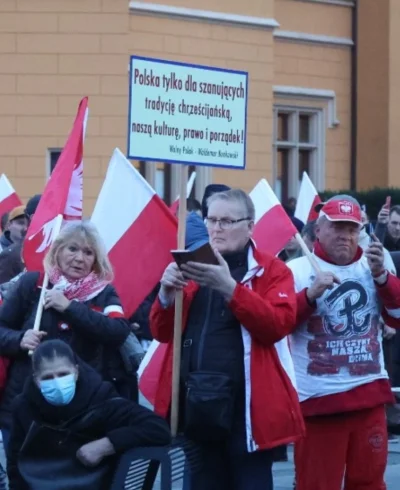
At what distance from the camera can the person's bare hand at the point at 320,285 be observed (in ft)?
21.2

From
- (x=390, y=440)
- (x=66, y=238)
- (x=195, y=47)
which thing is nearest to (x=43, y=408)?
(x=66, y=238)

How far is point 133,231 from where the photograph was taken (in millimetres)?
7688

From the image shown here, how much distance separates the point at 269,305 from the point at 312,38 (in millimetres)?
17986

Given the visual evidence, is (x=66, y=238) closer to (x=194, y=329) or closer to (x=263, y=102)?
(x=194, y=329)

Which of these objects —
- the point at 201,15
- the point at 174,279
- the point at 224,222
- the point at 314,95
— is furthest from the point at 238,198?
the point at 314,95

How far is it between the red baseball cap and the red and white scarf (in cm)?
112

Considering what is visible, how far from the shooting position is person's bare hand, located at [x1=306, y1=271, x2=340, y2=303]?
646 cm

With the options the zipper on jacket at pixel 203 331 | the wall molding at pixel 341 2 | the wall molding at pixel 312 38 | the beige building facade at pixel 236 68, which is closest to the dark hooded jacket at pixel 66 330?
the zipper on jacket at pixel 203 331

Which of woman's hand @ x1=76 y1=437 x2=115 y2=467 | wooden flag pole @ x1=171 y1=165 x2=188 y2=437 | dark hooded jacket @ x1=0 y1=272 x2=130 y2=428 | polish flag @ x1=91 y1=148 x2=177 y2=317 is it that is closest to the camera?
woman's hand @ x1=76 y1=437 x2=115 y2=467

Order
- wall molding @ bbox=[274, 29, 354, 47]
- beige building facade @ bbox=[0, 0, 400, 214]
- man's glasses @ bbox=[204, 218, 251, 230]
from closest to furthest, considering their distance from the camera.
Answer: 1. man's glasses @ bbox=[204, 218, 251, 230]
2. beige building facade @ bbox=[0, 0, 400, 214]
3. wall molding @ bbox=[274, 29, 354, 47]

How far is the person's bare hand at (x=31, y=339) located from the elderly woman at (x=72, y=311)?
27 millimetres

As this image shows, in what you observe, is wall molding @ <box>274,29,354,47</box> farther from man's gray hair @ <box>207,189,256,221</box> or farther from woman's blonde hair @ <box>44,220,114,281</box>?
man's gray hair @ <box>207,189,256,221</box>

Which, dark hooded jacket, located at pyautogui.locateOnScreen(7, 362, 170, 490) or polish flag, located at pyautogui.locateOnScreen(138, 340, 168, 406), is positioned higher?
polish flag, located at pyautogui.locateOnScreen(138, 340, 168, 406)

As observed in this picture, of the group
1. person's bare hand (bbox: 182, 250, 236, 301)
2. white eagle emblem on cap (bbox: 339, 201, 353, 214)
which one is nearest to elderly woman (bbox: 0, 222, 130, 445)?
person's bare hand (bbox: 182, 250, 236, 301)
